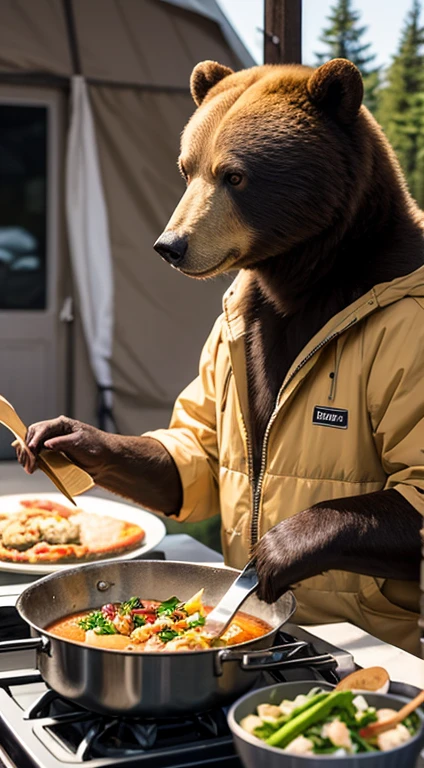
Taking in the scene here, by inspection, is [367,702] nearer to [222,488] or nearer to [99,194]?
[222,488]

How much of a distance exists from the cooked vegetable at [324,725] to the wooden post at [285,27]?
192 cm

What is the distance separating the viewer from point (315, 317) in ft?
5.22

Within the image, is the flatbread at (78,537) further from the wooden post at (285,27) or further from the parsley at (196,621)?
the wooden post at (285,27)

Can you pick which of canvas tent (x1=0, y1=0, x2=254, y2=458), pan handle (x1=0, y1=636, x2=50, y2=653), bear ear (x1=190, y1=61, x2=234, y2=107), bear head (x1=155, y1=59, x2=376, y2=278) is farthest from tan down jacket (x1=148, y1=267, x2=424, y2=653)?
canvas tent (x1=0, y1=0, x2=254, y2=458)

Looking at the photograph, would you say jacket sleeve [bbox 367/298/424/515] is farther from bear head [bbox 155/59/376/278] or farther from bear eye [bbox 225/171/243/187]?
bear eye [bbox 225/171/243/187]

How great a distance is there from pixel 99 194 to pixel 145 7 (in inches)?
39.1

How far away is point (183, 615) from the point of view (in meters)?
1.11

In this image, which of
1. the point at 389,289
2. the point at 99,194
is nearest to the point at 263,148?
the point at 389,289

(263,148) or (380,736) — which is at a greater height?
(263,148)

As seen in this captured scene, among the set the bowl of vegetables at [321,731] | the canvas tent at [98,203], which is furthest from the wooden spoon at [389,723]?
the canvas tent at [98,203]

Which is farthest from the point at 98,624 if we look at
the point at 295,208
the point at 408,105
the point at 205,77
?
the point at 408,105

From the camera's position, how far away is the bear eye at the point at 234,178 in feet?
4.98

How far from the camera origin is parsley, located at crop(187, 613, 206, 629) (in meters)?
1.07

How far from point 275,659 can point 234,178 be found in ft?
2.55
